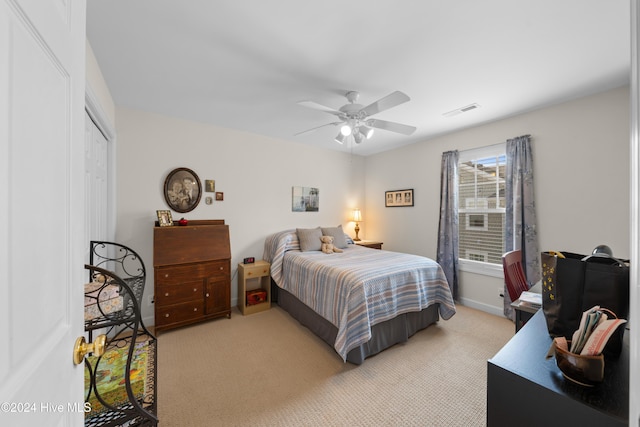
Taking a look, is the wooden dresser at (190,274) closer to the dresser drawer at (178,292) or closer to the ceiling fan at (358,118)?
the dresser drawer at (178,292)

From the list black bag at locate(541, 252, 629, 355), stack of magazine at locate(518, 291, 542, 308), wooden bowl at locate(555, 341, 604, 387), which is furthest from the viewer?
stack of magazine at locate(518, 291, 542, 308)

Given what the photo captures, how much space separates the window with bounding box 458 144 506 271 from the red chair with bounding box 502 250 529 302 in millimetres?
1257

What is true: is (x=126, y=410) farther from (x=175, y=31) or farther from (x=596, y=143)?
(x=596, y=143)

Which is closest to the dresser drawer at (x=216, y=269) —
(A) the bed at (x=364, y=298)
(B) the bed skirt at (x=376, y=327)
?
(A) the bed at (x=364, y=298)

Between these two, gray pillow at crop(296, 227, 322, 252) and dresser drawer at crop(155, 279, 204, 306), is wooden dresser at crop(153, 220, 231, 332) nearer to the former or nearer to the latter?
dresser drawer at crop(155, 279, 204, 306)

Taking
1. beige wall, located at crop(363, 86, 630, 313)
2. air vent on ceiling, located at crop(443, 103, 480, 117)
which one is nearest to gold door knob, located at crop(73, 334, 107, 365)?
air vent on ceiling, located at crop(443, 103, 480, 117)

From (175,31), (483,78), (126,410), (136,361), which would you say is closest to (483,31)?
(483,78)

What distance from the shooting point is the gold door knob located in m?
0.65

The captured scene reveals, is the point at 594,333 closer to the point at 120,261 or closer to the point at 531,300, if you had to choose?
the point at 531,300

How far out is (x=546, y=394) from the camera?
771mm

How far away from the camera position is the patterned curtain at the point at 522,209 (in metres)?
2.85

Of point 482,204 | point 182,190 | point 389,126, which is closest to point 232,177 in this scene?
point 182,190

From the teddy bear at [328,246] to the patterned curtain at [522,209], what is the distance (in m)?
2.17

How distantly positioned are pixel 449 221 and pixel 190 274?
3541 mm
